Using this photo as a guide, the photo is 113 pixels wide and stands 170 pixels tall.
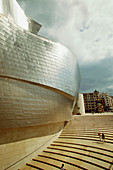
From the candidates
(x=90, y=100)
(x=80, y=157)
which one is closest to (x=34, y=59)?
(x=80, y=157)

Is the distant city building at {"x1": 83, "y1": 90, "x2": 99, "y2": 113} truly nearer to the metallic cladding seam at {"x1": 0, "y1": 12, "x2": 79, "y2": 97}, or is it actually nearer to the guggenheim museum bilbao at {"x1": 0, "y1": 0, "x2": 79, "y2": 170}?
the metallic cladding seam at {"x1": 0, "y1": 12, "x2": 79, "y2": 97}

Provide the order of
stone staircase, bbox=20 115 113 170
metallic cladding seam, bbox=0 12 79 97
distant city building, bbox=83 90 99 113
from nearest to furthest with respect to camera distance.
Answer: stone staircase, bbox=20 115 113 170, metallic cladding seam, bbox=0 12 79 97, distant city building, bbox=83 90 99 113

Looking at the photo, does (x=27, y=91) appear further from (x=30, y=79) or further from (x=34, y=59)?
(x=34, y=59)

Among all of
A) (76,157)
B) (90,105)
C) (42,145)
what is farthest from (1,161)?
(90,105)

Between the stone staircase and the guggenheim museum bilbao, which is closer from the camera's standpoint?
the stone staircase

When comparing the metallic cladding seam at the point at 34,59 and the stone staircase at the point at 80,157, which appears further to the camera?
the metallic cladding seam at the point at 34,59

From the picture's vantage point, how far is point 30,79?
320 inches

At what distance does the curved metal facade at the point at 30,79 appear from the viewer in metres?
7.21

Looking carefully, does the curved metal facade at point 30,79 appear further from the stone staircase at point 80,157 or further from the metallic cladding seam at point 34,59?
the stone staircase at point 80,157

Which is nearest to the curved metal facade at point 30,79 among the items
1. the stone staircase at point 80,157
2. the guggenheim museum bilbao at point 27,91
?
the guggenheim museum bilbao at point 27,91

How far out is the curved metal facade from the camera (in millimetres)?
7211

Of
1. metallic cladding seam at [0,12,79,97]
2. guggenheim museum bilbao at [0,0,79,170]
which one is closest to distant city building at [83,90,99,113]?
metallic cladding seam at [0,12,79,97]

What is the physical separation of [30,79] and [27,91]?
0.99 meters

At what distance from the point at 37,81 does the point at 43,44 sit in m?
3.73
